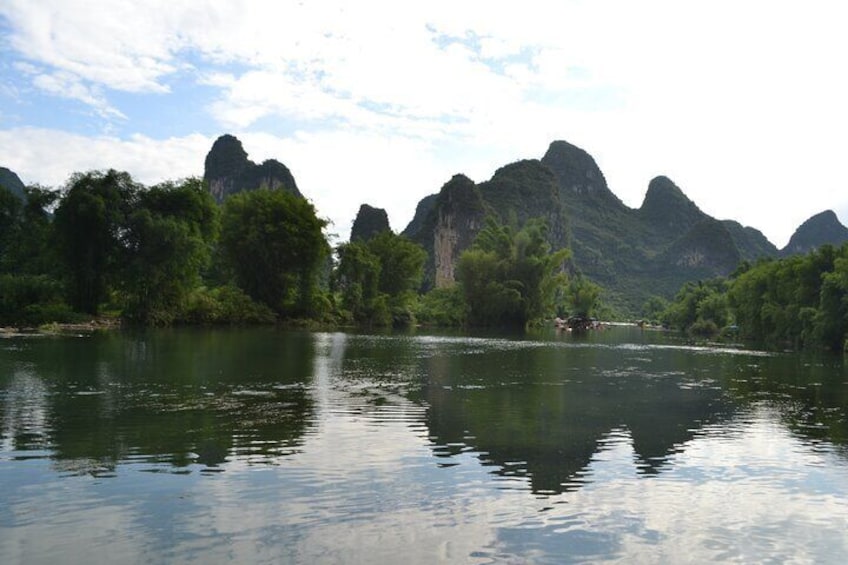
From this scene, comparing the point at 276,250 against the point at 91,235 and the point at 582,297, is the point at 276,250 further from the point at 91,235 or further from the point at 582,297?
the point at 582,297

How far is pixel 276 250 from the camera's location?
77.9m

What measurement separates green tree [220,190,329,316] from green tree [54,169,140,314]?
18.9 m

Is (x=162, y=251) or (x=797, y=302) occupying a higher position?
(x=162, y=251)

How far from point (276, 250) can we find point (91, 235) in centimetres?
2215

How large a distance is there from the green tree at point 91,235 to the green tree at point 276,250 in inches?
744

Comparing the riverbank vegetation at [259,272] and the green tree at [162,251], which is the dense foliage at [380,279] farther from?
the green tree at [162,251]

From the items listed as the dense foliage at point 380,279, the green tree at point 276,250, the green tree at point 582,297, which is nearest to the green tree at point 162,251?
the green tree at point 276,250

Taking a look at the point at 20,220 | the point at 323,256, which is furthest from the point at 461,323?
the point at 20,220

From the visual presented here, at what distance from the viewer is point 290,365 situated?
3133 cm

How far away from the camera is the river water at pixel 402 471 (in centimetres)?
869

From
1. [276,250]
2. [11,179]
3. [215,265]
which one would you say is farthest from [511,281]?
[11,179]

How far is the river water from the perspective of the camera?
Result: 8688 mm

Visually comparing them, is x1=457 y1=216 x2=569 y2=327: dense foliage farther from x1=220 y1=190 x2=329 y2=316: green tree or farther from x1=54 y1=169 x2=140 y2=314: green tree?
x1=54 y1=169 x2=140 y2=314: green tree

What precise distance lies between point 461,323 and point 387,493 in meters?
95.2
